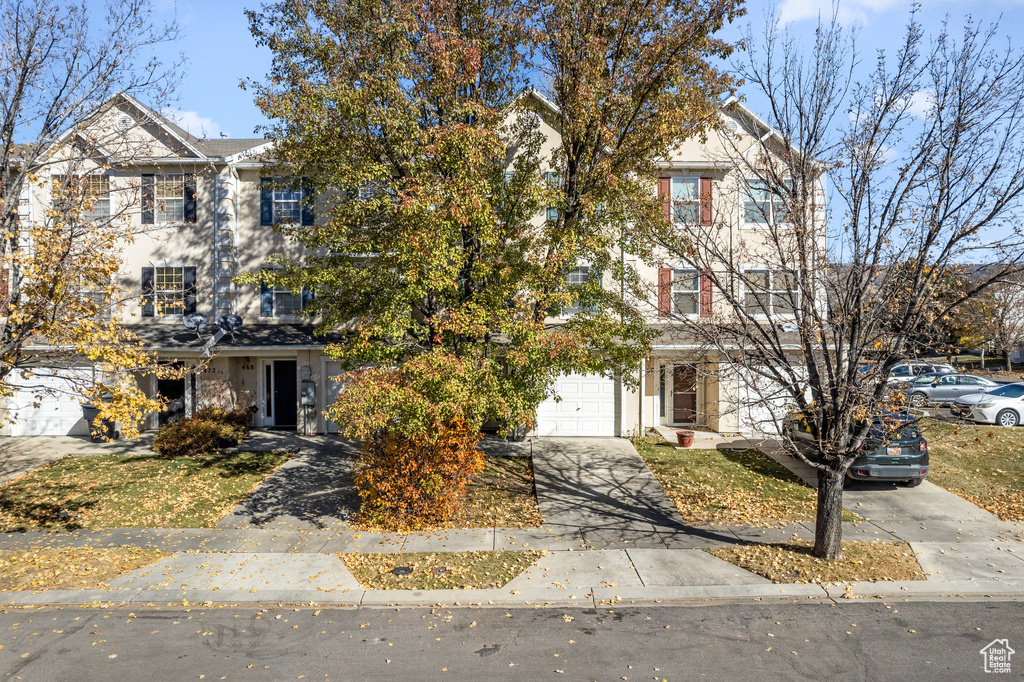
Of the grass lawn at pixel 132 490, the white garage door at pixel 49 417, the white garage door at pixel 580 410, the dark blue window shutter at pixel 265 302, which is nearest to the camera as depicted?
the grass lawn at pixel 132 490

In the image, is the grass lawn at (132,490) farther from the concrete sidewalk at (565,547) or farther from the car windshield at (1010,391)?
the car windshield at (1010,391)

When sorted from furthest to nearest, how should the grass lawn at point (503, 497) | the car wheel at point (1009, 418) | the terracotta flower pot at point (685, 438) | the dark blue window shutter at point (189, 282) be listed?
1. the car wheel at point (1009, 418)
2. the dark blue window shutter at point (189, 282)
3. the terracotta flower pot at point (685, 438)
4. the grass lawn at point (503, 497)

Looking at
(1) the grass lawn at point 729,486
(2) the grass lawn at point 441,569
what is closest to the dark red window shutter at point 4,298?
(2) the grass lawn at point 441,569

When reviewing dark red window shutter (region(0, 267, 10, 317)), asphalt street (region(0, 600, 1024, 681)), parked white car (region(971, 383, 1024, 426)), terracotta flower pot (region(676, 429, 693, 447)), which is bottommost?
asphalt street (region(0, 600, 1024, 681))

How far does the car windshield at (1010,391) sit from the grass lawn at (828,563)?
43.6 feet

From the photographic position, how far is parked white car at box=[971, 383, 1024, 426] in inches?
706

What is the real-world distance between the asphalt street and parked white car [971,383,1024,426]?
13.6 m

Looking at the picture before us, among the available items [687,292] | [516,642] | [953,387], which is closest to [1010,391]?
[953,387]

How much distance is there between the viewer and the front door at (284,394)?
17.8 meters

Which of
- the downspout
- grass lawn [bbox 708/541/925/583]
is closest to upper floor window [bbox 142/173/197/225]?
the downspout

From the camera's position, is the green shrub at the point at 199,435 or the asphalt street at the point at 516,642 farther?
the green shrub at the point at 199,435

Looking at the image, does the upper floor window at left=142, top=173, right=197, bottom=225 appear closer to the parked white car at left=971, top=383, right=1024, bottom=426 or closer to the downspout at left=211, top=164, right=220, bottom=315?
the downspout at left=211, top=164, right=220, bottom=315

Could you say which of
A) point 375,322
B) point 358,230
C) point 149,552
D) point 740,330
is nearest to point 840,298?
point 740,330

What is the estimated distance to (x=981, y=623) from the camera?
6855 mm
